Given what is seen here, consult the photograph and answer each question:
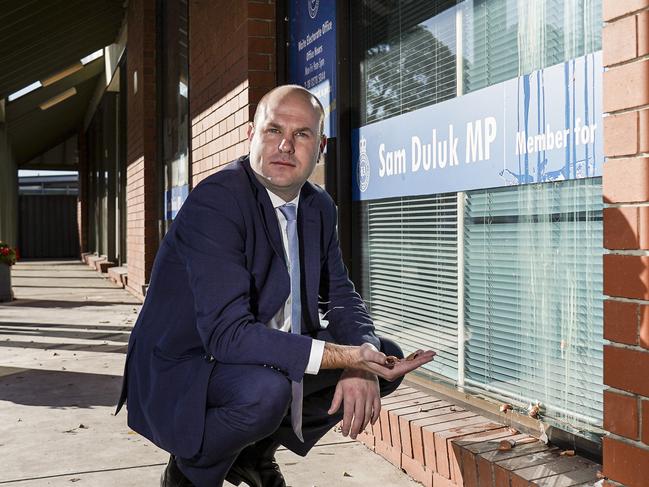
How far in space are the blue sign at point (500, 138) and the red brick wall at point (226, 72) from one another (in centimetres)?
125

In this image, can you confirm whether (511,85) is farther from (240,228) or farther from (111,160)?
(111,160)

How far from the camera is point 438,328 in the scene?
3266 mm

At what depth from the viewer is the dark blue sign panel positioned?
4137 millimetres

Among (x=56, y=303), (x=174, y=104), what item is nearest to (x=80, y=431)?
(x=174, y=104)

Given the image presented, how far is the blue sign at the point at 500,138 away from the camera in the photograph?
234 cm

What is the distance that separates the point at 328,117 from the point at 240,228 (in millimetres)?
2234

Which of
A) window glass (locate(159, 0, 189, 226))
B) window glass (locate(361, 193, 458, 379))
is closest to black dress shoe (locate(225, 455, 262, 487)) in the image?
window glass (locate(361, 193, 458, 379))

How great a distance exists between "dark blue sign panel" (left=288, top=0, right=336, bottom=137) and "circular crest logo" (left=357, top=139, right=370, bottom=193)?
25cm

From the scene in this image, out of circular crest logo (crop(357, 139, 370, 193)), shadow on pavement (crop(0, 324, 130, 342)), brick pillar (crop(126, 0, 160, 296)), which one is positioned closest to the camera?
circular crest logo (crop(357, 139, 370, 193))

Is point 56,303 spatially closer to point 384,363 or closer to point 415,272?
point 415,272

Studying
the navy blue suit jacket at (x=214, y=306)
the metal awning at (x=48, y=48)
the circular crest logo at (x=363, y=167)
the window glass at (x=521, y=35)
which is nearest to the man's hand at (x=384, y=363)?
the navy blue suit jacket at (x=214, y=306)

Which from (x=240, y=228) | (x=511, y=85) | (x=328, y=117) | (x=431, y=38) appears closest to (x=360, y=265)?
(x=328, y=117)

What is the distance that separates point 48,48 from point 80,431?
34.9ft

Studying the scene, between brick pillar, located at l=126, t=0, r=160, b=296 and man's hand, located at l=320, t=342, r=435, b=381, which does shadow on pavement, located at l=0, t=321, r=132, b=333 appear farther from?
man's hand, located at l=320, t=342, r=435, b=381
